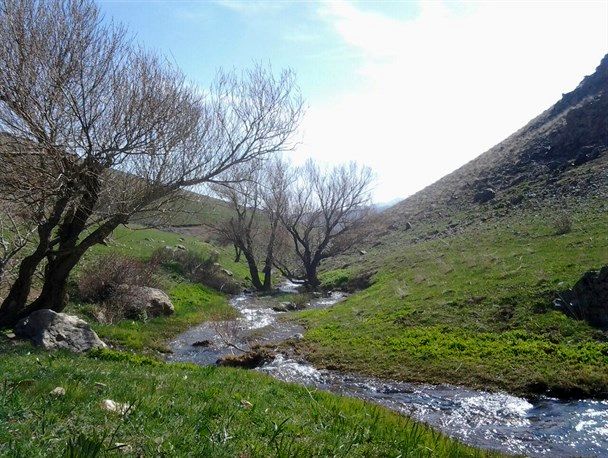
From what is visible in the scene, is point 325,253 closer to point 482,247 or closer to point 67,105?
point 482,247

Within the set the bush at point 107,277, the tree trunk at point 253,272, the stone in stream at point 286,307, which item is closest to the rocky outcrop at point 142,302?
the bush at point 107,277

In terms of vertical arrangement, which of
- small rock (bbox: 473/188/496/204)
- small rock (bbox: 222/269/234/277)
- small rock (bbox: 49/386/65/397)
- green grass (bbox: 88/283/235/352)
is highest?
small rock (bbox: 473/188/496/204)

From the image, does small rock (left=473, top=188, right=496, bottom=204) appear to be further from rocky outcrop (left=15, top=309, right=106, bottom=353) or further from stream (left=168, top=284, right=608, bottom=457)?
rocky outcrop (left=15, top=309, right=106, bottom=353)

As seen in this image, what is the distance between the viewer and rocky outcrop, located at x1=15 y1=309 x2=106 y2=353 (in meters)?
12.9

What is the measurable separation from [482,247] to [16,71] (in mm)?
24900

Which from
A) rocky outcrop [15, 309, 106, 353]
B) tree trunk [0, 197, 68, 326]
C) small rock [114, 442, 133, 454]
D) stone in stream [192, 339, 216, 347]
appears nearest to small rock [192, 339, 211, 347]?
stone in stream [192, 339, 216, 347]

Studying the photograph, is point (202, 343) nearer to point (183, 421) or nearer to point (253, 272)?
point (183, 421)

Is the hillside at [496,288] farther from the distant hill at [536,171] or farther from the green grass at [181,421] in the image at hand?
the green grass at [181,421]

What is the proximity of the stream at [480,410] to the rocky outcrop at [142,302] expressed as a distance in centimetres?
350

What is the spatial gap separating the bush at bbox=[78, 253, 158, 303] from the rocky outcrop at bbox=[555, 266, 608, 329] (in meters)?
16.8

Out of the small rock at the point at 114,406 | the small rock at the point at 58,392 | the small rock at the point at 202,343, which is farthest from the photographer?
the small rock at the point at 202,343

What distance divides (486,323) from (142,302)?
13.5 m

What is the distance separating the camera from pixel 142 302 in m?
20.3

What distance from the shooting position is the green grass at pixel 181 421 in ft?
15.1
